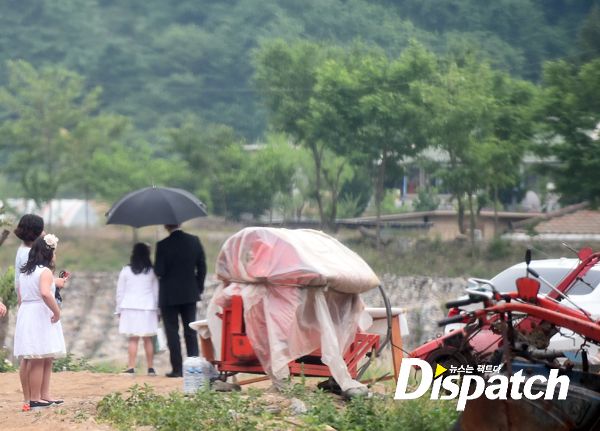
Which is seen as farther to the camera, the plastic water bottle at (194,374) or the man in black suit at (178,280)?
the man in black suit at (178,280)

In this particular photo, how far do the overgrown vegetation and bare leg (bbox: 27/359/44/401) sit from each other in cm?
75

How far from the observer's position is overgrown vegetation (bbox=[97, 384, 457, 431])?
8.73m

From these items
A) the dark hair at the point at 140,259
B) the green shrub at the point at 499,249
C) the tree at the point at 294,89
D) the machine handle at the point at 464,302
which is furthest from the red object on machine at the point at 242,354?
the tree at the point at 294,89

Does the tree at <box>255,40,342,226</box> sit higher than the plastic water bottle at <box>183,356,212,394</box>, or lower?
higher

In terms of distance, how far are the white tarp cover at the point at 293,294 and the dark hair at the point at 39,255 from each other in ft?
4.76

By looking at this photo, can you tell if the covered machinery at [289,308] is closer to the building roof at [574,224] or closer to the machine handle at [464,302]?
the machine handle at [464,302]

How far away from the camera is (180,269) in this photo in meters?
13.2

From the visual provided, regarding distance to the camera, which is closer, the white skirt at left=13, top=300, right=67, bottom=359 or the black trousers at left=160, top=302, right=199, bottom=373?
the white skirt at left=13, top=300, right=67, bottom=359

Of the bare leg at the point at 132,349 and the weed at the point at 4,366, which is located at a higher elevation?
the bare leg at the point at 132,349

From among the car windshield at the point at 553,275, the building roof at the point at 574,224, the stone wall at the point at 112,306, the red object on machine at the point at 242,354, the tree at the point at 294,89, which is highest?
the tree at the point at 294,89

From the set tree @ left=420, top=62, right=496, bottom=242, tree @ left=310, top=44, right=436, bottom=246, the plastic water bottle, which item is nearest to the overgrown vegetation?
the plastic water bottle

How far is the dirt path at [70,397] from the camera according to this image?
9.47 m

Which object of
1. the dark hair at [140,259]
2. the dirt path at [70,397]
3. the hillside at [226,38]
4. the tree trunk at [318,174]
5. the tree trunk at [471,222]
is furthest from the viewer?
the hillside at [226,38]

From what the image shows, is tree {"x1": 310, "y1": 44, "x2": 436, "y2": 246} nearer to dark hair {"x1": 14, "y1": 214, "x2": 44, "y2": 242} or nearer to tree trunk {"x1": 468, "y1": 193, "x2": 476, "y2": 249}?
tree trunk {"x1": 468, "y1": 193, "x2": 476, "y2": 249}
